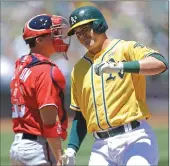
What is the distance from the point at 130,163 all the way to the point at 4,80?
1451cm

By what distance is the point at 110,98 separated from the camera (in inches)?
179

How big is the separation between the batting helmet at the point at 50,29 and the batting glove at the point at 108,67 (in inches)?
41.7

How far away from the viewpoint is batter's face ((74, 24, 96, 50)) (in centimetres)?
465

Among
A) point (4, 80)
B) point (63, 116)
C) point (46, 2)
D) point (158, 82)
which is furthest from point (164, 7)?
point (63, 116)

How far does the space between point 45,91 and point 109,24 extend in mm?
14925

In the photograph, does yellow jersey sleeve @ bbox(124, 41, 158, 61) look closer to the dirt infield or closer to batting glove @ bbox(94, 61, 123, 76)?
batting glove @ bbox(94, 61, 123, 76)

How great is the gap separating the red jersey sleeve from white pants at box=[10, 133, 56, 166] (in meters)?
0.35

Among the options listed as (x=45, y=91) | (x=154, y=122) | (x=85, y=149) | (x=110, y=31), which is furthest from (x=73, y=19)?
(x=110, y=31)

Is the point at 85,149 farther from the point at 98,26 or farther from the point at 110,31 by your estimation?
the point at 110,31

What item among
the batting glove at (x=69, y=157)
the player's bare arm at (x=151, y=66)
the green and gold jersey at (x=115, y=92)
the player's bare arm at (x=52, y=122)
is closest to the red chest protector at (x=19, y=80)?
Result: the player's bare arm at (x=52, y=122)

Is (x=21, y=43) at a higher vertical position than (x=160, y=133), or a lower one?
higher

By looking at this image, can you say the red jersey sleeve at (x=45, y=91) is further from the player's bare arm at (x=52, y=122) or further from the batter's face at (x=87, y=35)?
the batter's face at (x=87, y=35)

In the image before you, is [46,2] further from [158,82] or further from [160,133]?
[160,133]

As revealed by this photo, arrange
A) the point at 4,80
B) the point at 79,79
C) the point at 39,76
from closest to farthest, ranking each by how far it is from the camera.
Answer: the point at 79,79, the point at 39,76, the point at 4,80
